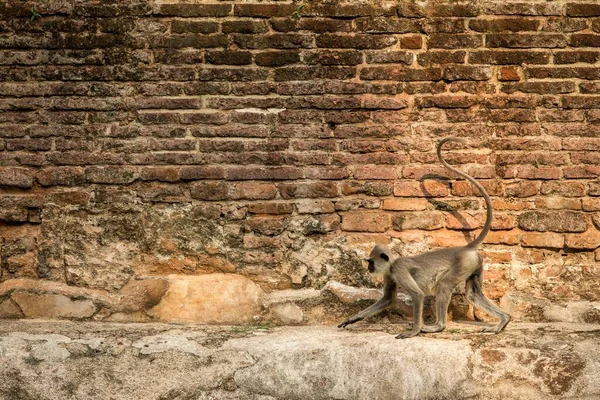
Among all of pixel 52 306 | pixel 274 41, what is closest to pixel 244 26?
pixel 274 41

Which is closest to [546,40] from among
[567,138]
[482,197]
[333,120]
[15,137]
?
[567,138]

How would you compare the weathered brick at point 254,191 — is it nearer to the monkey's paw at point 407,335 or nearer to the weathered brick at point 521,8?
the monkey's paw at point 407,335

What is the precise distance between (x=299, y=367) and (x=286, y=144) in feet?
4.48

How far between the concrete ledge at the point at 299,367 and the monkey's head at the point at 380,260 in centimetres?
40

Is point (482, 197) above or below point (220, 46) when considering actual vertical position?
below

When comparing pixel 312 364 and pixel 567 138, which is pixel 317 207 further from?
pixel 567 138

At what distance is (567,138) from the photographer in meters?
4.52

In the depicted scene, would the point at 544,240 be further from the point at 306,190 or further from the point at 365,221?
the point at 306,190

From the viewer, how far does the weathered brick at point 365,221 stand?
4477 millimetres

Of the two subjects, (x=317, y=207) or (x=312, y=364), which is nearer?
(x=312, y=364)

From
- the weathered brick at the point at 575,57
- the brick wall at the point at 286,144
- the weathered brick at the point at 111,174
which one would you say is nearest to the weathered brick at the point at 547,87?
the brick wall at the point at 286,144

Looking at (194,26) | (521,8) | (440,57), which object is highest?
(521,8)

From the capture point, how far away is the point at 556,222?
446 centimetres

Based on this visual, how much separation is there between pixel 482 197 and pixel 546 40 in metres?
1.03
